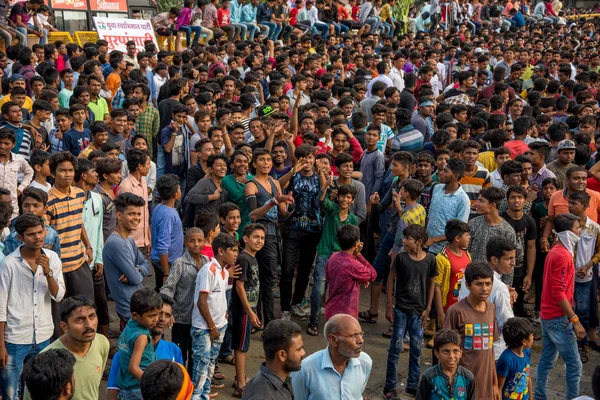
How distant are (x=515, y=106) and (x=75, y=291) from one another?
773cm

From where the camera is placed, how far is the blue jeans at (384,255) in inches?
344

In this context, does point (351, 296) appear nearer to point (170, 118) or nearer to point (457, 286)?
point (457, 286)

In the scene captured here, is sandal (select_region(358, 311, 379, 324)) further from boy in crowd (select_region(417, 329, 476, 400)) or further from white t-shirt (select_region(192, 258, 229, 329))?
boy in crowd (select_region(417, 329, 476, 400))

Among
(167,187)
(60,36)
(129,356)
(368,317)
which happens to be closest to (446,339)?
(129,356)

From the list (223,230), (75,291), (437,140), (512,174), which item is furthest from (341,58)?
(75,291)

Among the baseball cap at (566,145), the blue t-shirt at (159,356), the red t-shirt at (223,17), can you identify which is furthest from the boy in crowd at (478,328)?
the red t-shirt at (223,17)

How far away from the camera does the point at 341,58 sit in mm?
17500

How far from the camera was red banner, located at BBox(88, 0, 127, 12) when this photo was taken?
2023cm

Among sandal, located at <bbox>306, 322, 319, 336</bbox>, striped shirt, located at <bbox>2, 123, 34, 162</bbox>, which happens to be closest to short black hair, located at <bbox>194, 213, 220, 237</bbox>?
sandal, located at <bbox>306, 322, 319, 336</bbox>

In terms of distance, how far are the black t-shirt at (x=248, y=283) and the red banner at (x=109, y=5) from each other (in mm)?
14767

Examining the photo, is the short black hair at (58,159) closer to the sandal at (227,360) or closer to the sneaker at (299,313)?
the sandal at (227,360)

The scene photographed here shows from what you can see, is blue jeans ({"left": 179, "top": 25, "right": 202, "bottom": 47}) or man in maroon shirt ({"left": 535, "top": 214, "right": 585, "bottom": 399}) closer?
man in maroon shirt ({"left": 535, "top": 214, "right": 585, "bottom": 399})

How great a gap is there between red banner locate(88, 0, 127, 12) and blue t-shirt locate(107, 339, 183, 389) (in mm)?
16241

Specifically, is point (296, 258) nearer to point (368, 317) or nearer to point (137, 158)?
point (368, 317)
